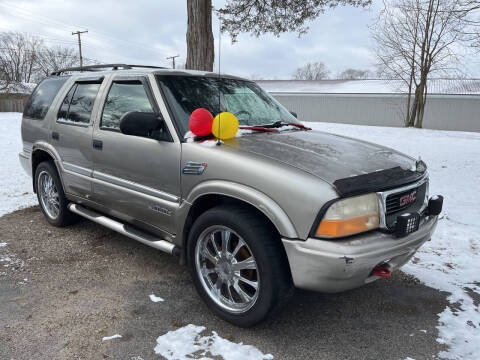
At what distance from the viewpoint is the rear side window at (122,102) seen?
3.60 m

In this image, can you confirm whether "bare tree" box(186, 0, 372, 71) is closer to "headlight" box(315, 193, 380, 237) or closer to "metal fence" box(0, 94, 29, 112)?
"headlight" box(315, 193, 380, 237)

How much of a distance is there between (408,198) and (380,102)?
34.9 m

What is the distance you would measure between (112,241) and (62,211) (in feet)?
2.46

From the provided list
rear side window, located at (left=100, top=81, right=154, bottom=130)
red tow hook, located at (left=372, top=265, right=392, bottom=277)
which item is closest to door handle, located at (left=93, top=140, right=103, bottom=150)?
rear side window, located at (left=100, top=81, right=154, bottom=130)

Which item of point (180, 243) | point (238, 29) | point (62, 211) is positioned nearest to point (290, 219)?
point (180, 243)

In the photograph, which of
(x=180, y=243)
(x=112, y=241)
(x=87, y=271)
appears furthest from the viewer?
(x=112, y=241)

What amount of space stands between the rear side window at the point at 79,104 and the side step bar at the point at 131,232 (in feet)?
3.10

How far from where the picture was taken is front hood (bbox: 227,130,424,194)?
8.78 feet

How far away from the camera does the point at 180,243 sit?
328cm

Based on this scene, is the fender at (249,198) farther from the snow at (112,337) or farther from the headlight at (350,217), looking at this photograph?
the snow at (112,337)

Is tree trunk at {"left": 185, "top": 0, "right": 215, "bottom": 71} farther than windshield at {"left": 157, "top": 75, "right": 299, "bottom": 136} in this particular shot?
Yes

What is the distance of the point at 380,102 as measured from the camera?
115 ft

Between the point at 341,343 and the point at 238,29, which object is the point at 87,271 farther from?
the point at 238,29

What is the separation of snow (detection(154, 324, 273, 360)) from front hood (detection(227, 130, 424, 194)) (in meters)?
1.26
